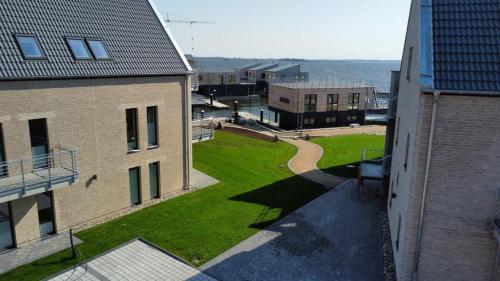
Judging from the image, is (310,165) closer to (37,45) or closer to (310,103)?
(37,45)

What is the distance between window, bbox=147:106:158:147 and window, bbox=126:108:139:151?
29.3 inches

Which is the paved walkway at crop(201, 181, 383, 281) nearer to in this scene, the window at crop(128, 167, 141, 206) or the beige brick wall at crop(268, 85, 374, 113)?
the window at crop(128, 167, 141, 206)

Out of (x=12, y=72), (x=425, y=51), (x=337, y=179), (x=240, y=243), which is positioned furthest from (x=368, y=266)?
Answer: (x=12, y=72)

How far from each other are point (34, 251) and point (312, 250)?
9.46 m

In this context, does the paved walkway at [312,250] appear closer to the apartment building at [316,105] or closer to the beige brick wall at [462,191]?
the beige brick wall at [462,191]

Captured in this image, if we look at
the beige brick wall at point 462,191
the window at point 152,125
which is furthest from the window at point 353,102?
the beige brick wall at point 462,191

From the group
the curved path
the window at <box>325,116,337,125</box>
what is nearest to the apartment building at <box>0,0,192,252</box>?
the curved path

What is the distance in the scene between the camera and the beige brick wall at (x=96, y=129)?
13055mm

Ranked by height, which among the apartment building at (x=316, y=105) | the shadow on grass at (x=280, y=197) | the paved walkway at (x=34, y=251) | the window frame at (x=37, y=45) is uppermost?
the window frame at (x=37, y=45)

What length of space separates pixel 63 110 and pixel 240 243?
7.85 m

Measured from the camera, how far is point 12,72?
1255cm

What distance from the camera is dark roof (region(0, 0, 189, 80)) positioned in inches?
524

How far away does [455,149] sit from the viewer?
9.98 metres

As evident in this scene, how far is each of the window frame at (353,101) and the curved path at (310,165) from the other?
1455cm
